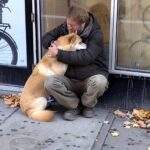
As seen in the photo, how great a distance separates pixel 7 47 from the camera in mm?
5828

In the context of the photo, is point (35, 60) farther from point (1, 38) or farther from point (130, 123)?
point (130, 123)

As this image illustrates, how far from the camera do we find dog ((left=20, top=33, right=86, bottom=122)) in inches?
196

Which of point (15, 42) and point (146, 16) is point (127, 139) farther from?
point (15, 42)

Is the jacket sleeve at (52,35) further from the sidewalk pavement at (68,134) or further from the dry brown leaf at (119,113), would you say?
the dry brown leaf at (119,113)

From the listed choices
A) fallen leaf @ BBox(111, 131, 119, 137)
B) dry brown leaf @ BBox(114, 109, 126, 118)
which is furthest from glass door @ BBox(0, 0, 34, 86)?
fallen leaf @ BBox(111, 131, 119, 137)

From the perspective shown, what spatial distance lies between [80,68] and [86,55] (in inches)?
9.4

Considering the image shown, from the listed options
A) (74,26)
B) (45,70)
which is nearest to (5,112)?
(45,70)

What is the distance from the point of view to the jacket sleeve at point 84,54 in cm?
483

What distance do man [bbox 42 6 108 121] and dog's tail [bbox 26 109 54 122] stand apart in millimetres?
182

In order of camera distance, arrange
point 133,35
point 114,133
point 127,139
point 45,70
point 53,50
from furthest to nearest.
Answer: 1. point 133,35
2. point 45,70
3. point 53,50
4. point 114,133
5. point 127,139

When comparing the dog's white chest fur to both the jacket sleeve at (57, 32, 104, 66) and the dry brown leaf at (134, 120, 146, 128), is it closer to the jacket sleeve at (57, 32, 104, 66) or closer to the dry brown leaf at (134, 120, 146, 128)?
the jacket sleeve at (57, 32, 104, 66)

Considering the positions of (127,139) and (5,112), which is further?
(5,112)

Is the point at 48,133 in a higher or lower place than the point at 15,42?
lower

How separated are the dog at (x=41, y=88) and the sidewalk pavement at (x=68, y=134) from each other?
0.10 m
